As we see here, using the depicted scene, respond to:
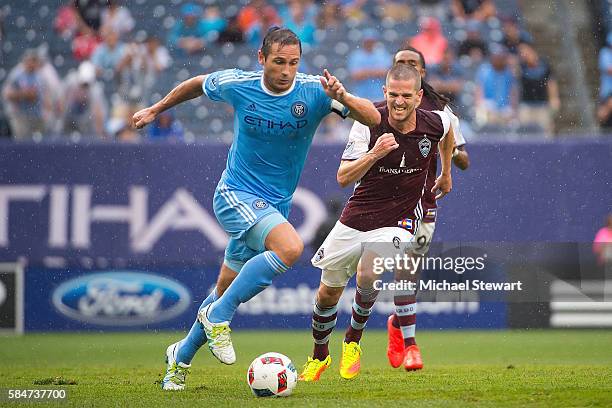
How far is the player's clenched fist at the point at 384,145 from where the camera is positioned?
7.40m

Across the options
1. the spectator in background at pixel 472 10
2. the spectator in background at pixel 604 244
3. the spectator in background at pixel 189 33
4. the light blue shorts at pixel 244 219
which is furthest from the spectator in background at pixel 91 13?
the light blue shorts at pixel 244 219

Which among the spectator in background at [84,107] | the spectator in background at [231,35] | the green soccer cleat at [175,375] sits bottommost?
the green soccer cleat at [175,375]

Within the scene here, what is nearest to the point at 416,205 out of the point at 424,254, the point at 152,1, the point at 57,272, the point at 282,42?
the point at 424,254

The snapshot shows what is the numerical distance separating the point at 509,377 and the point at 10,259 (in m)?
7.71

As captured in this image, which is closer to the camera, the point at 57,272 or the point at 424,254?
the point at 424,254

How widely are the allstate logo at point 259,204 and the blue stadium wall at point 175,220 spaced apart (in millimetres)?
5974

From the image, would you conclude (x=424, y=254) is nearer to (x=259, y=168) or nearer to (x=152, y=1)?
(x=259, y=168)

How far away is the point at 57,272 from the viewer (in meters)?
13.4

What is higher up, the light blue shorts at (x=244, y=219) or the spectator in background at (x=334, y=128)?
the spectator in background at (x=334, y=128)

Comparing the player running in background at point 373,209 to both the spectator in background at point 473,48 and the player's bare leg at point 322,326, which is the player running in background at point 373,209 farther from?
the spectator in background at point 473,48

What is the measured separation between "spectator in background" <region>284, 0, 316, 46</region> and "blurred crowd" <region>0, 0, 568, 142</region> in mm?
20

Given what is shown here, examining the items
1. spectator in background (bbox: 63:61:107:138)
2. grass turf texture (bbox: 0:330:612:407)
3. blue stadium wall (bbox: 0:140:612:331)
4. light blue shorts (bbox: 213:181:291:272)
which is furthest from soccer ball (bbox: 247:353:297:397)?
spectator in background (bbox: 63:61:107:138)

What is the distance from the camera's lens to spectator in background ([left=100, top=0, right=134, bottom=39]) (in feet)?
54.3

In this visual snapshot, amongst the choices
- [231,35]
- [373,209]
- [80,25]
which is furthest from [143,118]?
[80,25]
